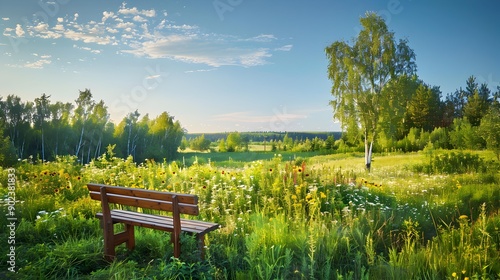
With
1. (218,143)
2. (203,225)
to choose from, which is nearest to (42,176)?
(203,225)

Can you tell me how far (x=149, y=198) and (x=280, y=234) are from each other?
1435 mm

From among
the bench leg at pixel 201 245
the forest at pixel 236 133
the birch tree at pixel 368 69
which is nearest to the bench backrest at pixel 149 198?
the bench leg at pixel 201 245

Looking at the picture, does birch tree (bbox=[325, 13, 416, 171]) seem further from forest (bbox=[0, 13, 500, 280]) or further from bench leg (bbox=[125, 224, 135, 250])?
bench leg (bbox=[125, 224, 135, 250])

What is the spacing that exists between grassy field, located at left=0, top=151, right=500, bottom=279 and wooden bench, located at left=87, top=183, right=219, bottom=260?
0.12 meters

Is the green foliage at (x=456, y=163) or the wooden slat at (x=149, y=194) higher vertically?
the wooden slat at (x=149, y=194)

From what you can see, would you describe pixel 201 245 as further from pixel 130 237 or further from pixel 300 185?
pixel 300 185

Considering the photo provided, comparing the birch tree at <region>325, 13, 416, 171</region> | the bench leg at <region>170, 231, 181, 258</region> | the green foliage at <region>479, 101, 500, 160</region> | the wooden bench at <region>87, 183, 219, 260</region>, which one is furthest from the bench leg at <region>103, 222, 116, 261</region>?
the birch tree at <region>325, 13, 416, 171</region>

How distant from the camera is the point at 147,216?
13.6ft

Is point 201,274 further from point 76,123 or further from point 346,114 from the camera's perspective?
point 76,123

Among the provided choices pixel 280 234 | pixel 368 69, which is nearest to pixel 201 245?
pixel 280 234

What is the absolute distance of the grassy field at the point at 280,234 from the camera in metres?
3.37

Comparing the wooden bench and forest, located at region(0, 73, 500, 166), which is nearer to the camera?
the wooden bench

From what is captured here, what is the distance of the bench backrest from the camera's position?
338 centimetres

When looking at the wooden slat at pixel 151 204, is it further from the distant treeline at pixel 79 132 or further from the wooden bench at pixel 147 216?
the distant treeline at pixel 79 132
